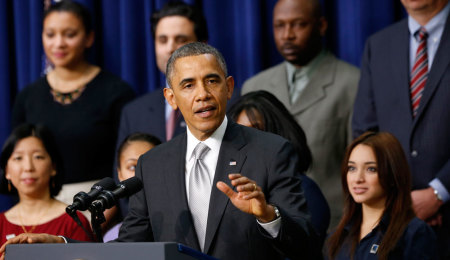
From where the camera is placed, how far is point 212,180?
7.67ft

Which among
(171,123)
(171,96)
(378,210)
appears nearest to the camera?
(171,96)

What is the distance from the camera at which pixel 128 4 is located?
4953 mm

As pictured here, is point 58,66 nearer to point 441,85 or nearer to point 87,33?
point 87,33

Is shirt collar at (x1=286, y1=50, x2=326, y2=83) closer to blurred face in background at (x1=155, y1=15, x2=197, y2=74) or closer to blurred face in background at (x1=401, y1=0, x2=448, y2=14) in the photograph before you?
blurred face in background at (x1=155, y1=15, x2=197, y2=74)

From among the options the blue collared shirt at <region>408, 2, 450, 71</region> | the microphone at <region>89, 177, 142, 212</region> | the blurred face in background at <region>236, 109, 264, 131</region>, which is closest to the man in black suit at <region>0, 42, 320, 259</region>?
the microphone at <region>89, 177, 142, 212</region>

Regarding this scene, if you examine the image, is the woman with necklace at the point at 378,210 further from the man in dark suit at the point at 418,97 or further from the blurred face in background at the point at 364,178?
the man in dark suit at the point at 418,97

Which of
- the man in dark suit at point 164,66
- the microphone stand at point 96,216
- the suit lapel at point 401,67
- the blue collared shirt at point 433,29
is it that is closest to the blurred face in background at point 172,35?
the man in dark suit at point 164,66

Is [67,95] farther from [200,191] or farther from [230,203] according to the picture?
[230,203]

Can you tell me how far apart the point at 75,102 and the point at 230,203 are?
223 cm

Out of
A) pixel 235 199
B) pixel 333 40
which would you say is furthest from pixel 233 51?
pixel 235 199

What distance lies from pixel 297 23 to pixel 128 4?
1.34 metres

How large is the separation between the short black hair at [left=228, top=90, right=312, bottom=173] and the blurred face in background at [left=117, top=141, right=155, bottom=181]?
1.56 feet

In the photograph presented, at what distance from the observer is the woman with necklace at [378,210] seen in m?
3.05

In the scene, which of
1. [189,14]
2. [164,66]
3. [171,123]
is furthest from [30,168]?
[189,14]
